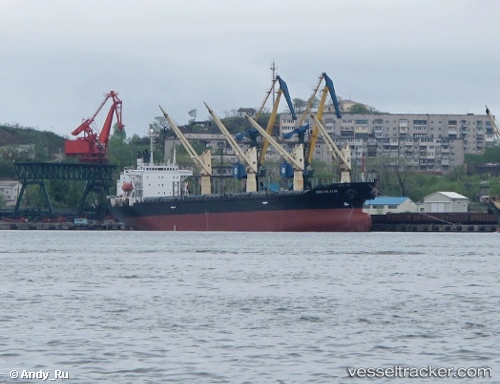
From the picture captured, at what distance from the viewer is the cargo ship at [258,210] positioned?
9844cm

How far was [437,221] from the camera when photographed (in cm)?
11744

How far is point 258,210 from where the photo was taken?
332 feet

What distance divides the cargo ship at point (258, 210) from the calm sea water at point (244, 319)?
41540 millimetres

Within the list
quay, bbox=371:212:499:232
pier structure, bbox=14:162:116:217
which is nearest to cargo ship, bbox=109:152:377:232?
quay, bbox=371:212:499:232

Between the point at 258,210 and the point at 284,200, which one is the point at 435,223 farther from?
the point at 284,200

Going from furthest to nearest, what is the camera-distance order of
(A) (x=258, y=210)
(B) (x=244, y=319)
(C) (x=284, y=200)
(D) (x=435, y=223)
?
(D) (x=435, y=223)
(A) (x=258, y=210)
(C) (x=284, y=200)
(B) (x=244, y=319)

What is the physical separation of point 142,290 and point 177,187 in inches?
3243

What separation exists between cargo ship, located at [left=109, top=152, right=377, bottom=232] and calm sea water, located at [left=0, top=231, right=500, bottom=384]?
41.5 meters

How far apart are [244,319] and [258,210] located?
6963cm

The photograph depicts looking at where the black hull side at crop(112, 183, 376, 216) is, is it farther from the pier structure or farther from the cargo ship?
the pier structure

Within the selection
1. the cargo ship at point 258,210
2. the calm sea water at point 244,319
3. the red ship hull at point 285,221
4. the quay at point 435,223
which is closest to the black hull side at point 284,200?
the cargo ship at point 258,210

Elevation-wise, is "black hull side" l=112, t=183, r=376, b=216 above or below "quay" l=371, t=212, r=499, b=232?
above

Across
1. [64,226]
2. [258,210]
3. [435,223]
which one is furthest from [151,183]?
[435,223]

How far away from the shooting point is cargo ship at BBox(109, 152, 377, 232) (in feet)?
323
